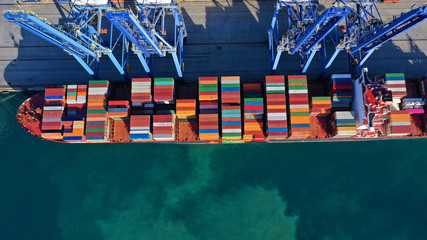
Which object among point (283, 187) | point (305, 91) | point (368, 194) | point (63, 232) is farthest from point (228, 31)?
point (63, 232)

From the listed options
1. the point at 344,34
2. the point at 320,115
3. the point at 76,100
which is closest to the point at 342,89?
the point at 320,115

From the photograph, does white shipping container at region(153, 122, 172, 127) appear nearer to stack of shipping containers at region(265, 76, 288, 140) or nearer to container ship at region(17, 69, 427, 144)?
container ship at region(17, 69, 427, 144)

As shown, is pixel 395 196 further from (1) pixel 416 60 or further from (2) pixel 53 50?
(2) pixel 53 50

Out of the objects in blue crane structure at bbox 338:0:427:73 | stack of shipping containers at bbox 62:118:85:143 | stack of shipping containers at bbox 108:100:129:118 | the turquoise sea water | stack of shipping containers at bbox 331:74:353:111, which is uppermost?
blue crane structure at bbox 338:0:427:73

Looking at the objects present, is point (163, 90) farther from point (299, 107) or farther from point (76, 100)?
point (299, 107)

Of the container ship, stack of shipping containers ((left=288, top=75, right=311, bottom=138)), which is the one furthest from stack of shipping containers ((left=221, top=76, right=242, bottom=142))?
stack of shipping containers ((left=288, top=75, right=311, bottom=138))

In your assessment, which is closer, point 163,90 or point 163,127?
point 163,127
